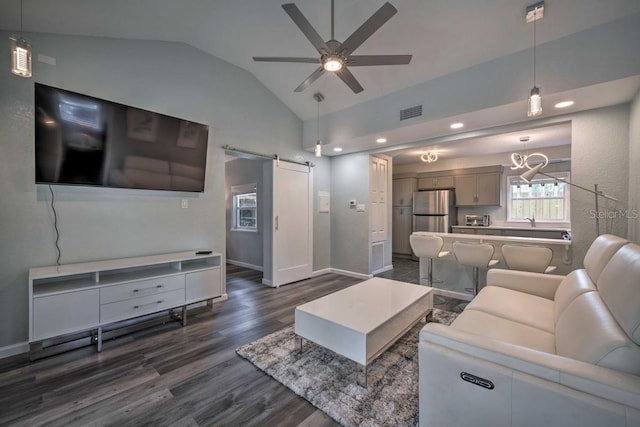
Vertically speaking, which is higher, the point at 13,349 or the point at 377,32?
the point at 377,32

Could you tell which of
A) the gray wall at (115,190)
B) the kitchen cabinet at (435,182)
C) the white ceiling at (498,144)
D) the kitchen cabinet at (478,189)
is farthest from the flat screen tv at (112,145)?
the kitchen cabinet at (478,189)

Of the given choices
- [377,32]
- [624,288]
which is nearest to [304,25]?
[377,32]

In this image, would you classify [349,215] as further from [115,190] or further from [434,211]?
[115,190]

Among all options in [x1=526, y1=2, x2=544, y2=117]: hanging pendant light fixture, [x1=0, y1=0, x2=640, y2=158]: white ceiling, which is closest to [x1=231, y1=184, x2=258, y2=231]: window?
[x1=0, y1=0, x2=640, y2=158]: white ceiling

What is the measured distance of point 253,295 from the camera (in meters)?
4.04

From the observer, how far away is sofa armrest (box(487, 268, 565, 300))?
95.1 inches

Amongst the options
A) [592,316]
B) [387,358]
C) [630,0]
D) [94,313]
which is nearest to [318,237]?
[387,358]

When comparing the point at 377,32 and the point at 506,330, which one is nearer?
the point at 506,330

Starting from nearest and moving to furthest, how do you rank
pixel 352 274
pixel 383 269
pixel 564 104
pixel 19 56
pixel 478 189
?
1. pixel 19 56
2. pixel 564 104
3. pixel 352 274
4. pixel 383 269
5. pixel 478 189

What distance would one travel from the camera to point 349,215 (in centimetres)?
524

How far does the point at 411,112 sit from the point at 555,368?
326 centimetres

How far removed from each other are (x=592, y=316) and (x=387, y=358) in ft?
4.75

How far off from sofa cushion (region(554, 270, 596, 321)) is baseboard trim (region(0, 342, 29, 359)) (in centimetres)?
439

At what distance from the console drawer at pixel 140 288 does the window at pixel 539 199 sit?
674 cm
